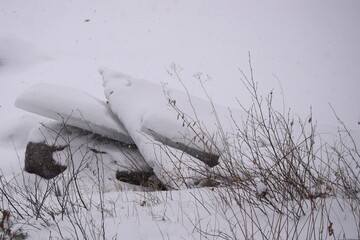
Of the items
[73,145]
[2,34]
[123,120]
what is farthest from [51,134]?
[2,34]

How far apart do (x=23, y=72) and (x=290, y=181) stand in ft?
51.3

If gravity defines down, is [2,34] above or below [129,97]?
above

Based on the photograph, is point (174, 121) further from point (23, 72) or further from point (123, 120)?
point (23, 72)

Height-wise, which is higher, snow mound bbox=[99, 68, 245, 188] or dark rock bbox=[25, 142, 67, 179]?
snow mound bbox=[99, 68, 245, 188]

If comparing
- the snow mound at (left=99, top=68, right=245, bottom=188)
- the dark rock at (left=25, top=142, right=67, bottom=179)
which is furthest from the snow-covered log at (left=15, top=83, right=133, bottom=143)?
the dark rock at (left=25, top=142, right=67, bottom=179)

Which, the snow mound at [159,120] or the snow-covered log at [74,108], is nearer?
the snow mound at [159,120]

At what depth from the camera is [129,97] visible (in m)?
4.26

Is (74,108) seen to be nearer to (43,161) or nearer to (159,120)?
(43,161)

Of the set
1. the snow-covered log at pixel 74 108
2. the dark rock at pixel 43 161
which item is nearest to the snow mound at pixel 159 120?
the snow-covered log at pixel 74 108

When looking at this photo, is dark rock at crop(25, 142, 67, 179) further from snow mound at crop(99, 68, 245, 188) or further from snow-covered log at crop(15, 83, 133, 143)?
snow mound at crop(99, 68, 245, 188)

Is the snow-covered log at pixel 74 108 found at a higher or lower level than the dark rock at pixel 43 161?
higher

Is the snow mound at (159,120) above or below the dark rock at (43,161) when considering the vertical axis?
Result: above

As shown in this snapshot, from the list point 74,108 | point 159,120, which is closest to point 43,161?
point 74,108

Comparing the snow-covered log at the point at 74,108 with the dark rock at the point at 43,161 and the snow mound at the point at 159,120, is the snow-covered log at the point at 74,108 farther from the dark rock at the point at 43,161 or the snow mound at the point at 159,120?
the dark rock at the point at 43,161
